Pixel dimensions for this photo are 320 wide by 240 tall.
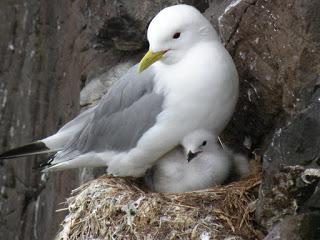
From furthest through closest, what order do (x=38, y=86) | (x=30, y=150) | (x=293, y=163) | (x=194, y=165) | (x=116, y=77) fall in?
(x=38, y=86), (x=116, y=77), (x=30, y=150), (x=194, y=165), (x=293, y=163)

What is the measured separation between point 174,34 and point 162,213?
71 centimetres

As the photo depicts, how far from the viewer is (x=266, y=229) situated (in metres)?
3.71

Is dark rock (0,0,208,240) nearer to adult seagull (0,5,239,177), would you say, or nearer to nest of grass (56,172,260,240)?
adult seagull (0,5,239,177)

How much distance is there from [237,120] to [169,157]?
0.37m

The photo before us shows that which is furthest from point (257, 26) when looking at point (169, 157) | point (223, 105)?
point (169, 157)

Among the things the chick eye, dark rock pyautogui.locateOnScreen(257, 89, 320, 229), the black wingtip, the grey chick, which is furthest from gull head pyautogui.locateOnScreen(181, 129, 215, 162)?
the black wingtip

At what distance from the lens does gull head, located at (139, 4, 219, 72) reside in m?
4.02

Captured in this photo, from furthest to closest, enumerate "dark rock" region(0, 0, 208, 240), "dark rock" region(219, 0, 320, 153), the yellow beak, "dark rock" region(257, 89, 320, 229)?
"dark rock" region(0, 0, 208, 240), the yellow beak, "dark rock" region(219, 0, 320, 153), "dark rock" region(257, 89, 320, 229)

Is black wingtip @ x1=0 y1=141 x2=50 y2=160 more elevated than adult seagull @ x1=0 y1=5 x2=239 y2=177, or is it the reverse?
adult seagull @ x1=0 y1=5 x2=239 y2=177

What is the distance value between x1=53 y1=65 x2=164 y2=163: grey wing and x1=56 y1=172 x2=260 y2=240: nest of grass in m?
0.20

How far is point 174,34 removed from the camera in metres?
4.05

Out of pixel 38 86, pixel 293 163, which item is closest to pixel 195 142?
pixel 293 163

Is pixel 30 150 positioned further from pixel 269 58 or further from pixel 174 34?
pixel 269 58

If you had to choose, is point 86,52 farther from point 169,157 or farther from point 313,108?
point 313,108
